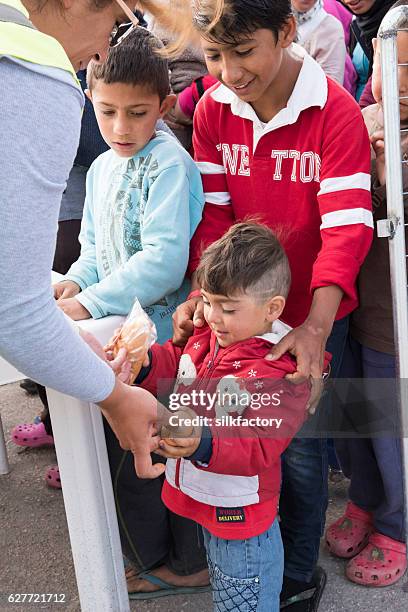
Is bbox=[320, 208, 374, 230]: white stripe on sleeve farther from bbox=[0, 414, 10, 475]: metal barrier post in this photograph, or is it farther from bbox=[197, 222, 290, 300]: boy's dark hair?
bbox=[0, 414, 10, 475]: metal barrier post

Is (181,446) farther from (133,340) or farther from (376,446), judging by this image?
(376,446)

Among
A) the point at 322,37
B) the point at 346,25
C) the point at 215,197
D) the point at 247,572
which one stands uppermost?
the point at 346,25

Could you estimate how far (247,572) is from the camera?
65.7 inches

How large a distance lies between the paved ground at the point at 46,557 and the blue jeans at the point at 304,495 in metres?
0.16

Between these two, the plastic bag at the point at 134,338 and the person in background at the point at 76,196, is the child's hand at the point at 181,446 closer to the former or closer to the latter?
the plastic bag at the point at 134,338

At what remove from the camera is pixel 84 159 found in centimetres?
238

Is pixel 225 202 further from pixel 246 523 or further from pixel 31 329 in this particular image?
pixel 31 329

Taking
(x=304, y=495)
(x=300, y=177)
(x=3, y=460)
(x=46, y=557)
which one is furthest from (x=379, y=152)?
(x=3, y=460)

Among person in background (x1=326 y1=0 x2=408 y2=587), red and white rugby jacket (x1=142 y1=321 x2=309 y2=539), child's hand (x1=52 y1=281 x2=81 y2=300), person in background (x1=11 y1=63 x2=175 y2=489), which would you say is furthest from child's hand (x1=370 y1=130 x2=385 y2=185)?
child's hand (x1=52 y1=281 x2=81 y2=300)

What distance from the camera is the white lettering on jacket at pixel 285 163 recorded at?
1.83m

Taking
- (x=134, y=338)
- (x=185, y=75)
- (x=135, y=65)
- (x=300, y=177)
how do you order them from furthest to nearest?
(x=185, y=75) < (x=135, y=65) < (x=300, y=177) < (x=134, y=338)

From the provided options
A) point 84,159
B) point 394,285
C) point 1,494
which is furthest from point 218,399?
point 1,494

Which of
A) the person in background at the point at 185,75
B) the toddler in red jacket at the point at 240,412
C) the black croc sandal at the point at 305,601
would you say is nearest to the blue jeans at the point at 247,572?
the toddler in red jacket at the point at 240,412

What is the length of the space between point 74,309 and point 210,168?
1.71 feet
